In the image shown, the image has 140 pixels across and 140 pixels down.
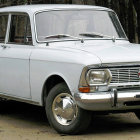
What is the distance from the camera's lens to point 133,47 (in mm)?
8773

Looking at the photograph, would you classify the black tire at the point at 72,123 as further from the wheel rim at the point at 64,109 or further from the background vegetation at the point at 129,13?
the background vegetation at the point at 129,13

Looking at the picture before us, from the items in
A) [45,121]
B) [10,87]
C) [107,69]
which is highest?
[107,69]

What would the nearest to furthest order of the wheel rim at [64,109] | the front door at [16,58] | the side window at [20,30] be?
1. the wheel rim at [64,109]
2. the front door at [16,58]
3. the side window at [20,30]

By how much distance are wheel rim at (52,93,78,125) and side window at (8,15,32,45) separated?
1.25 metres

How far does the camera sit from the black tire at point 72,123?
7.95 m

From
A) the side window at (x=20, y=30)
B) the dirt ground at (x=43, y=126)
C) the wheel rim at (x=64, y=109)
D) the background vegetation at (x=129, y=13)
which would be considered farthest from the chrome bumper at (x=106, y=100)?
the background vegetation at (x=129, y=13)

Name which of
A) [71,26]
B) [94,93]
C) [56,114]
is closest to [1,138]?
[56,114]

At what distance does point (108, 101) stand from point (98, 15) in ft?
7.42

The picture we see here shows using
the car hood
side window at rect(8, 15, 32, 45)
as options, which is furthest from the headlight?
side window at rect(8, 15, 32, 45)

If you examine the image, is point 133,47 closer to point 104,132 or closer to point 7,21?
point 104,132

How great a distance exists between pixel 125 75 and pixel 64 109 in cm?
92

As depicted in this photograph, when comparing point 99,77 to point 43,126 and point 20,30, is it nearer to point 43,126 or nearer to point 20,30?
point 43,126

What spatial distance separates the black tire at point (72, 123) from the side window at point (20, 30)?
3.75 feet

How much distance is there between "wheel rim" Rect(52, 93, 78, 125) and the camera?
8.07m
